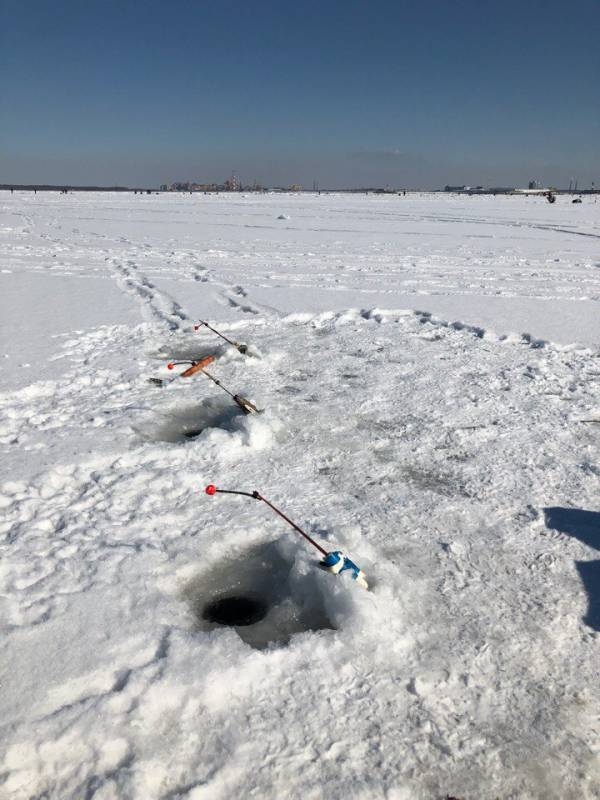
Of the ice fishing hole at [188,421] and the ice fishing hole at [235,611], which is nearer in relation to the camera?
the ice fishing hole at [235,611]

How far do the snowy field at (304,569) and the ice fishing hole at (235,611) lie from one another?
0.16ft

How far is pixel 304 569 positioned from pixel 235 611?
15.9 inches

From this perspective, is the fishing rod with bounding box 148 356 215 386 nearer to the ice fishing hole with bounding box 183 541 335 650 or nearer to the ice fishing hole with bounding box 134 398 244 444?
the ice fishing hole with bounding box 134 398 244 444

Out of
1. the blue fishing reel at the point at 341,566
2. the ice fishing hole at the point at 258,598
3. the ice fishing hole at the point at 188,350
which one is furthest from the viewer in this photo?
the ice fishing hole at the point at 188,350

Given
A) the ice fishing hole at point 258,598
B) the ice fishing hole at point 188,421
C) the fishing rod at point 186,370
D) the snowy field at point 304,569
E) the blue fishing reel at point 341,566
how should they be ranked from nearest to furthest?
the snowy field at point 304,569 → the ice fishing hole at point 258,598 → the blue fishing reel at point 341,566 → the ice fishing hole at point 188,421 → the fishing rod at point 186,370

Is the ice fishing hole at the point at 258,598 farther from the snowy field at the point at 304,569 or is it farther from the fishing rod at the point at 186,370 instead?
the fishing rod at the point at 186,370

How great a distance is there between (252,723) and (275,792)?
0.88 ft

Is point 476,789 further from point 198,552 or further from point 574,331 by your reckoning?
point 574,331

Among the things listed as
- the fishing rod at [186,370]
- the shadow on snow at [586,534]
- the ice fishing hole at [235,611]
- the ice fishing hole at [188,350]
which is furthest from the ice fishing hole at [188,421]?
the shadow on snow at [586,534]

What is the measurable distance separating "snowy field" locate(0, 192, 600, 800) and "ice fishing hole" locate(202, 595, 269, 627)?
0.16ft

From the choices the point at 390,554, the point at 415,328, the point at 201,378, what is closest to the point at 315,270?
the point at 415,328

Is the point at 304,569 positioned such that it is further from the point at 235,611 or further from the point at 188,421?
the point at 188,421

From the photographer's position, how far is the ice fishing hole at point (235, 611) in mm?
2742

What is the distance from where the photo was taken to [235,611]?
2.81m
